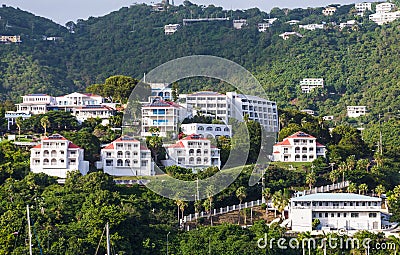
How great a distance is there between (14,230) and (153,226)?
5.98 meters

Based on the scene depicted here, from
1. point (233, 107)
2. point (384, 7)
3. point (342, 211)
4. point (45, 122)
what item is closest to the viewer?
point (342, 211)

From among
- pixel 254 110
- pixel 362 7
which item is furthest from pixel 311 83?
pixel 362 7

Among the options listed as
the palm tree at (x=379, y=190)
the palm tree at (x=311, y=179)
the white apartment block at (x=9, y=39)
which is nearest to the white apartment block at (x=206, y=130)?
the palm tree at (x=311, y=179)

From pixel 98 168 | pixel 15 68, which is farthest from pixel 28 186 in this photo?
pixel 15 68

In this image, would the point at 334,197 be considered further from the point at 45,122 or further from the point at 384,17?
the point at 384,17

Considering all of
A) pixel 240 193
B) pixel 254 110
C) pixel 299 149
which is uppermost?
pixel 254 110

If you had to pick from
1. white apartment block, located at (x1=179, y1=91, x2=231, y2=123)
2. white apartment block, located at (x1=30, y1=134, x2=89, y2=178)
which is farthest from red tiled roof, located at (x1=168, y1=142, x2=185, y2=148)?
white apartment block, located at (x1=179, y1=91, x2=231, y2=123)

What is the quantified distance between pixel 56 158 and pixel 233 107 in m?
14.9

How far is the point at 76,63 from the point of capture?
9675cm

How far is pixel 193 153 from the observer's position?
49.2m

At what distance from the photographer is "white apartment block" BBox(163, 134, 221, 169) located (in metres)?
48.9

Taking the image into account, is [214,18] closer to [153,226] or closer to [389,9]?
[389,9]

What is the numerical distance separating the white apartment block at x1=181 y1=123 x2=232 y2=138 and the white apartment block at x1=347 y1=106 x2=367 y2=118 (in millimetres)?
22719

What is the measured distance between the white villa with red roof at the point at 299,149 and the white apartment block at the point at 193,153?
410 centimetres
